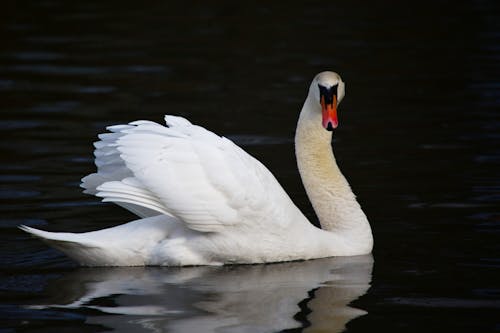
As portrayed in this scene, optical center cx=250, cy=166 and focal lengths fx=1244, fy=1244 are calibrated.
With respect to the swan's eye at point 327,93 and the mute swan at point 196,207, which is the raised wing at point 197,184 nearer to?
the mute swan at point 196,207

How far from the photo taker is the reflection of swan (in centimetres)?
736

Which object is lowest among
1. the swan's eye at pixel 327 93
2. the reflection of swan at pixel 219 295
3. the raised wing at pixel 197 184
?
the reflection of swan at pixel 219 295

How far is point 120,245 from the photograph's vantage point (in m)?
8.59

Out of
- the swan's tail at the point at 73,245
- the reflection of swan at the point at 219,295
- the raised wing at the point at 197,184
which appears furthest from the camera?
the raised wing at the point at 197,184

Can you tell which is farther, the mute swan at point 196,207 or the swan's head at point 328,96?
the swan's head at point 328,96

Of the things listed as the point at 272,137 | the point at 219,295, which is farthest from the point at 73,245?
the point at 272,137

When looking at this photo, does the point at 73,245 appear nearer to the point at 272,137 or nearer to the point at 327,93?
the point at 327,93

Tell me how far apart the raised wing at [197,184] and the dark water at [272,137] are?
0.42 m

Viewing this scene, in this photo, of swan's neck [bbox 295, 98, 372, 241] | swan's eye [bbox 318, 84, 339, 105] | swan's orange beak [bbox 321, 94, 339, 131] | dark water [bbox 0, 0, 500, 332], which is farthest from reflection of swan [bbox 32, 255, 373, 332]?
swan's eye [bbox 318, 84, 339, 105]

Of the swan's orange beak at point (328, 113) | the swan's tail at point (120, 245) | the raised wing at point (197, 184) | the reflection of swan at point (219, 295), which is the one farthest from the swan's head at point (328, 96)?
the swan's tail at point (120, 245)

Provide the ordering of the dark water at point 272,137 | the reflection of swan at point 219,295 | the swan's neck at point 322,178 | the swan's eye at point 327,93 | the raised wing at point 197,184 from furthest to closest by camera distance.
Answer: the swan's neck at point 322,178
the swan's eye at point 327,93
the raised wing at point 197,184
the dark water at point 272,137
the reflection of swan at point 219,295

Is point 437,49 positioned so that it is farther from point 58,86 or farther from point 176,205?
point 176,205

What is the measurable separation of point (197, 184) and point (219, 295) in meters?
0.87

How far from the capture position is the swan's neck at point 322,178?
9.24m
